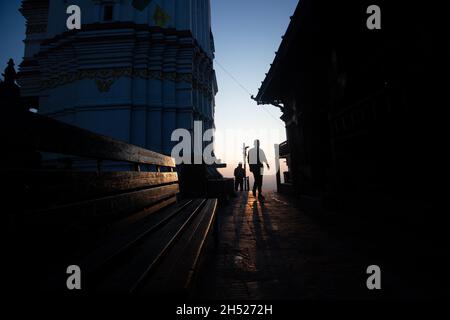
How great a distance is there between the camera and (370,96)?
3451 mm

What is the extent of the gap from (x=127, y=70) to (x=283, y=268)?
12382 mm

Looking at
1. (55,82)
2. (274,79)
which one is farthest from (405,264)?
(55,82)

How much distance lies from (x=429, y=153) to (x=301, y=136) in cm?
423

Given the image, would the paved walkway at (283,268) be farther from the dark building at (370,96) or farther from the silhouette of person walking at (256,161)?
the silhouette of person walking at (256,161)

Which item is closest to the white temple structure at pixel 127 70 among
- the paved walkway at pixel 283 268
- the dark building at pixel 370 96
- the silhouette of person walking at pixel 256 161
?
the silhouette of person walking at pixel 256 161

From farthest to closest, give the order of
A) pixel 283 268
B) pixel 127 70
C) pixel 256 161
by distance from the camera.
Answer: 1. pixel 127 70
2. pixel 256 161
3. pixel 283 268

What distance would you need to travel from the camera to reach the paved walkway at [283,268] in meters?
1.73

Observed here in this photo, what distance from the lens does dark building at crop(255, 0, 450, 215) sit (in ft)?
9.30

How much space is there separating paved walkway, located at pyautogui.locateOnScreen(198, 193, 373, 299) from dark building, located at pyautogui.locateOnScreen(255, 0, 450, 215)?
1.47 meters

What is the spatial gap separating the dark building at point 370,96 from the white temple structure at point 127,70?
7346mm

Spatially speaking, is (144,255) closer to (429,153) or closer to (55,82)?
(429,153)

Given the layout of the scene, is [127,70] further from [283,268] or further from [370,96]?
[283,268]

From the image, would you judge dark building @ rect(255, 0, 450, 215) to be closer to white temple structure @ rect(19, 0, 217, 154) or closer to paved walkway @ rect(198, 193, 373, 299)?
paved walkway @ rect(198, 193, 373, 299)

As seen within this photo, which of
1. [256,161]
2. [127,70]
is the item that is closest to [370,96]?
[256,161]
